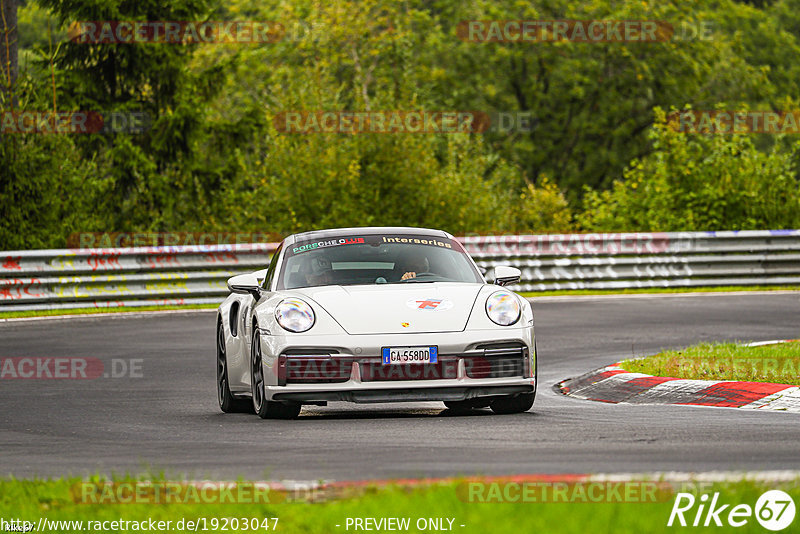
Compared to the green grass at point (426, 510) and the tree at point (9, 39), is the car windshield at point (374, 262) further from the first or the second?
the tree at point (9, 39)

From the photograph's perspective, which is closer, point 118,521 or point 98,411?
point 118,521

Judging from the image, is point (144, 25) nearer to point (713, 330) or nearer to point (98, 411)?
point (713, 330)

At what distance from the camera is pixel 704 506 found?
5.71 m

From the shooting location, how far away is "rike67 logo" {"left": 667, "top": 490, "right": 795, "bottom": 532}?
18.0ft

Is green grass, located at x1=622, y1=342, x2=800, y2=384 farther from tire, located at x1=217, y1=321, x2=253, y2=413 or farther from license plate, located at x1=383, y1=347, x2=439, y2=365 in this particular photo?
tire, located at x1=217, y1=321, x2=253, y2=413

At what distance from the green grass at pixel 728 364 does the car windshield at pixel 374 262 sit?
2129 mm

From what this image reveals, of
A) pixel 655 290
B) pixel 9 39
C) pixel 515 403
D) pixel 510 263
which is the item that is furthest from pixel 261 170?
pixel 515 403

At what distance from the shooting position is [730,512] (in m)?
5.63

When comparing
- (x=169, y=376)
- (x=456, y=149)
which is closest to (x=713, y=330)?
(x=169, y=376)

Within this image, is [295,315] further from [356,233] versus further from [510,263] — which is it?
[510,263]

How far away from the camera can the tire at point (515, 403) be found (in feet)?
34.4

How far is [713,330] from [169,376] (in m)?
7.34

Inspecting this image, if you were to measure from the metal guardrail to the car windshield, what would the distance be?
1198 cm

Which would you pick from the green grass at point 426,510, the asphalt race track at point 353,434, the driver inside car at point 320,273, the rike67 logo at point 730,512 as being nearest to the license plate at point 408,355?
the asphalt race track at point 353,434
